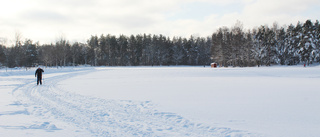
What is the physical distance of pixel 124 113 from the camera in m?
7.00

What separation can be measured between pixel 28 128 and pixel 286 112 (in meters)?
8.56

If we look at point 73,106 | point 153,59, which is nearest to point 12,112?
point 73,106

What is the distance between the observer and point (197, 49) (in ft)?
281

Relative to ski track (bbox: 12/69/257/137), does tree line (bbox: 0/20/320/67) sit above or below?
above

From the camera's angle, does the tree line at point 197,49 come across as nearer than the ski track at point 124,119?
No

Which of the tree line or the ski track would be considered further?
the tree line

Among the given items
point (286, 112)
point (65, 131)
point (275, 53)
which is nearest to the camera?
point (65, 131)

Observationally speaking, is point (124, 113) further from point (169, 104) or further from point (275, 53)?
point (275, 53)

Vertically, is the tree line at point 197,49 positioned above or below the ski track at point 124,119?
above

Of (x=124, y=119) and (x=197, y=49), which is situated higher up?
(x=197, y=49)

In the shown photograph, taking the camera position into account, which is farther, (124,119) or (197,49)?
(197,49)

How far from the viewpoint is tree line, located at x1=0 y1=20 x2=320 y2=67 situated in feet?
168

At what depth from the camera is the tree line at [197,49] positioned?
51156 millimetres

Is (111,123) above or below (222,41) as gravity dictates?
below
